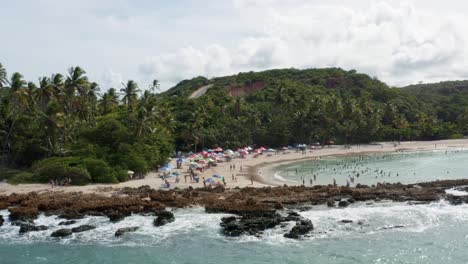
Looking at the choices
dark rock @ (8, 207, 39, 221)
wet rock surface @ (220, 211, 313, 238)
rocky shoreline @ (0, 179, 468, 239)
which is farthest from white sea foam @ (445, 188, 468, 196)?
dark rock @ (8, 207, 39, 221)

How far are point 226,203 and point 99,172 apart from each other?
18.0 m

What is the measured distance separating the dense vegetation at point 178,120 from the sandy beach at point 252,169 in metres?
2.34

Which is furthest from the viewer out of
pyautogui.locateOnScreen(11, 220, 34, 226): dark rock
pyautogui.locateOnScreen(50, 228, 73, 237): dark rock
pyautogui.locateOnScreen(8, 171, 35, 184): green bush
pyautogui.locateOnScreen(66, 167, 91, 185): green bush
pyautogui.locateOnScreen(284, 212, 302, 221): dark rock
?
pyautogui.locateOnScreen(8, 171, 35, 184): green bush

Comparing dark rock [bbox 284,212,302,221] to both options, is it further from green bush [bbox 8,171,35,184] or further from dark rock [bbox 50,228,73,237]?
green bush [bbox 8,171,35,184]

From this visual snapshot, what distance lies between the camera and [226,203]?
3709 cm

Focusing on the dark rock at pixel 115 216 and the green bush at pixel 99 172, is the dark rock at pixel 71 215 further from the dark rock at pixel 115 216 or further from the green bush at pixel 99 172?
the green bush at pixel 99 172

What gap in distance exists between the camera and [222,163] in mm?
69500

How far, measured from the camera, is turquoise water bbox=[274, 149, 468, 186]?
180ft

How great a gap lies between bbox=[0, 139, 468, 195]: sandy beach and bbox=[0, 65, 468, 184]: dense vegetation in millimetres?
2335

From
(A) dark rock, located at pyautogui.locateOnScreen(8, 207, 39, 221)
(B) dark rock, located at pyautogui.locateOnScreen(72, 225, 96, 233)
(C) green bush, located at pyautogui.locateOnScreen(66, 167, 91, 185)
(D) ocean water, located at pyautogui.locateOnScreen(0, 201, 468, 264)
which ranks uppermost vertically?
(C) green bush, located at pyautogui.locateOnScreen(66, 167, 91, 185)

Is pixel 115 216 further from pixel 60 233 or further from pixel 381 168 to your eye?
pixel 381 168

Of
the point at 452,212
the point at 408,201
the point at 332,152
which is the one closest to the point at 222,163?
the point at 332,152

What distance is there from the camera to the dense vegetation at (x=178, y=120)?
5203 cm

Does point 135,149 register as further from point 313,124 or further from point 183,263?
point 313,124
